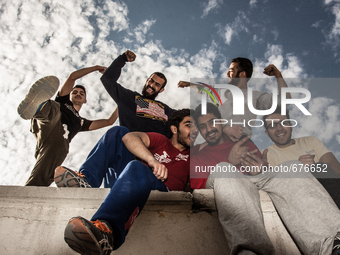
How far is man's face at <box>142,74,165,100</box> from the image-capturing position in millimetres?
3160

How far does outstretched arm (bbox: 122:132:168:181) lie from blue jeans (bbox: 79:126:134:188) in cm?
24

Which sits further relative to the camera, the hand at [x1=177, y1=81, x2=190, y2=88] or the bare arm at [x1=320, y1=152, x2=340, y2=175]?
the hand at [x1=177, y1=81, x2=190, y2=88]

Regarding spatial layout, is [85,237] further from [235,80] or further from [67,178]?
[235,80]

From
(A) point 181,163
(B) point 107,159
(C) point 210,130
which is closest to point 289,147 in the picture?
(C) point 210,130

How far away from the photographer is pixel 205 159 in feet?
6.69

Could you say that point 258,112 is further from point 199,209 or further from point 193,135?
point 199,209

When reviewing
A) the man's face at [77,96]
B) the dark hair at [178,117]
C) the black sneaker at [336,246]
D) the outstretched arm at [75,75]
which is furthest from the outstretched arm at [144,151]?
the man's face at [77,96]

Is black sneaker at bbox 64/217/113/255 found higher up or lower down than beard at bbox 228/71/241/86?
lower down

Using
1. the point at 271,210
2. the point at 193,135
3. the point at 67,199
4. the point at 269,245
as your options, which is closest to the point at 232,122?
the point at 193,135

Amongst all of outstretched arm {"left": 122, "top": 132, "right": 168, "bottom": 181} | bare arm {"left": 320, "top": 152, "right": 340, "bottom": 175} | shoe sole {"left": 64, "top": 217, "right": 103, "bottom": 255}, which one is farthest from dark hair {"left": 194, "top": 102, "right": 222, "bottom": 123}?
shoe sole {"left": 64, "top": 217, "right": 103, "bottom": 255}

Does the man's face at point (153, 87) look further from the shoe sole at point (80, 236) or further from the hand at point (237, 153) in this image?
the shoe sole at point (80, 236)

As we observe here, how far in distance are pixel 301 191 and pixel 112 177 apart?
1.48 meters

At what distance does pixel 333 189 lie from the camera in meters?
1.44

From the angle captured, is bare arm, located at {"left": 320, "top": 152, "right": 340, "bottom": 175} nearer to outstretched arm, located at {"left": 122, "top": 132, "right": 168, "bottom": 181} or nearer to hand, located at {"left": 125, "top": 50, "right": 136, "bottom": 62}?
outstretched arm, located at {"left": 122, "top": 132, "right": 168, "bottom": 181}
